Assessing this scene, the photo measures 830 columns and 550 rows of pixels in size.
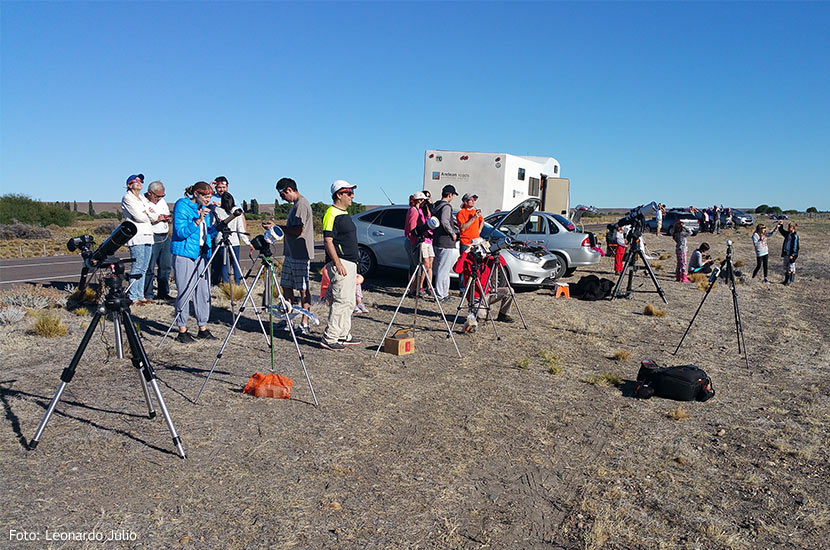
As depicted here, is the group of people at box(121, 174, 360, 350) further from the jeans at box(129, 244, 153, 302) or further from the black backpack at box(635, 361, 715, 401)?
the black backpack at box(635, 361, 715, 401)

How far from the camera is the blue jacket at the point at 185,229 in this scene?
265 inches

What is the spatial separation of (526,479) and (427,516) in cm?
92

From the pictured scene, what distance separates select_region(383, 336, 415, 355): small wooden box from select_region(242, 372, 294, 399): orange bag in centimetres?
186

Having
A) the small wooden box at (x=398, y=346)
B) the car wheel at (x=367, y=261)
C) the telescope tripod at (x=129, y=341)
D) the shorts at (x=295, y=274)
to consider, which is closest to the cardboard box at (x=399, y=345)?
the small wooden box at (x=398, y=346)

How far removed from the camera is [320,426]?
484 cm

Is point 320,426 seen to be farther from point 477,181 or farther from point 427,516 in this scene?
point 477,181

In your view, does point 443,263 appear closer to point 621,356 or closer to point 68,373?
point 621,356

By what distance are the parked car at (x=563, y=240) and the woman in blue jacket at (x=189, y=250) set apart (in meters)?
8.02

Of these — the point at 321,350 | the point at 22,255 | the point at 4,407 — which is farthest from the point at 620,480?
the point at 22,255

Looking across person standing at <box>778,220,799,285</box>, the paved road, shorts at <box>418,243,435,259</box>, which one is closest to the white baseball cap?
shorts at <box>418,243,435,259</box>

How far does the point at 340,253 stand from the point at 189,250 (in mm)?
1758

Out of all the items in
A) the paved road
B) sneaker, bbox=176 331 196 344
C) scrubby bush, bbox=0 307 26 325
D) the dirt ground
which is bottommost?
the dirt ground

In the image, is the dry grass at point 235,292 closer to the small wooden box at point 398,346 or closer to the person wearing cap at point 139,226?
the person wearing cap at point 139,226

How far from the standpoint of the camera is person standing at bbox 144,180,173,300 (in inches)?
341
